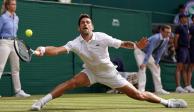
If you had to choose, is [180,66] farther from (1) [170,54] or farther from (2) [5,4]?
(2) [5,4]

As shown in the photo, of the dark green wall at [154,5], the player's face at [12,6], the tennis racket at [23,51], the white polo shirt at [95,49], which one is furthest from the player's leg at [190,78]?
the tennis racket at [23,51]

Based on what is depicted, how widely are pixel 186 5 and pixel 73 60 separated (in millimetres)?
6609

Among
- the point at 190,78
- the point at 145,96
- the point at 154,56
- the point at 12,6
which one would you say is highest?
the point at 12,6

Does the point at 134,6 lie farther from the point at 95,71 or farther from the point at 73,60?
the point at 95,71

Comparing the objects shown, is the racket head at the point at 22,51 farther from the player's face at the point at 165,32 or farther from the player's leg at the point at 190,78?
the player's leg at the point at 190,78

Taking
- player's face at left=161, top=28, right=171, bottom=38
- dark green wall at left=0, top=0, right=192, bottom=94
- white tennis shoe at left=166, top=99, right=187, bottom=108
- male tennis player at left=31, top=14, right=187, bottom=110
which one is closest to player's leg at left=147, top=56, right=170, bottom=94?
player's face at left=161, top=28, right=171, bottom=38

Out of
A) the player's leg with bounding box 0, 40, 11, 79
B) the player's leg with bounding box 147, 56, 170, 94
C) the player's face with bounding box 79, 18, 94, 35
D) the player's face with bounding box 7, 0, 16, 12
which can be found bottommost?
the player's leg with bounding box 147, 56, 170, 94

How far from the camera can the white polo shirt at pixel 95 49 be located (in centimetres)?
896

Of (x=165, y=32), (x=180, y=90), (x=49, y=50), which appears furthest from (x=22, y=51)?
(x=180, y=90)

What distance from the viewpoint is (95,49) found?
902cm

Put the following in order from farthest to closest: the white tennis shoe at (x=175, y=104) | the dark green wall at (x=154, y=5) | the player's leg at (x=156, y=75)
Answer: the dark green wall at (x=154, y=5), the player's leg at (x=156, y=75), the white tennis shoe at (x=175, y=104)

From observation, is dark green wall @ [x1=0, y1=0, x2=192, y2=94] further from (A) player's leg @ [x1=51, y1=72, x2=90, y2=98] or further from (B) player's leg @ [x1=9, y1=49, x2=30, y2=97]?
(A) player's leg @ [x1=51, y1=72, x2=90, y2=98]

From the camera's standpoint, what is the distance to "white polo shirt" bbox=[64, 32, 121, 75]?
8961mm

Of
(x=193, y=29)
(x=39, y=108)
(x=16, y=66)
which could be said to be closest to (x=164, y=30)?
(x=193, y=29)
